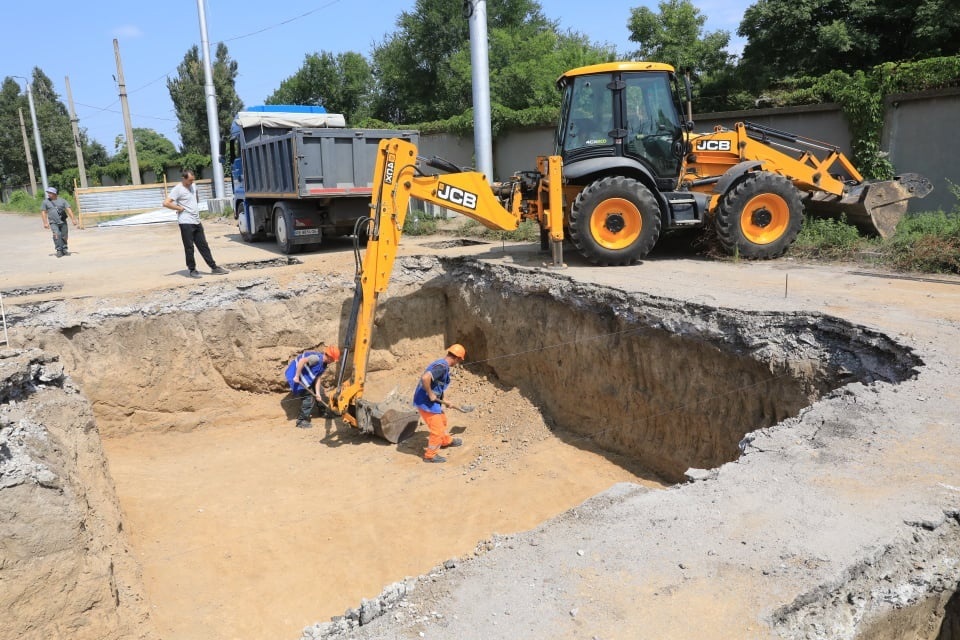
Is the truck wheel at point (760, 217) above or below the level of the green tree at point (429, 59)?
below

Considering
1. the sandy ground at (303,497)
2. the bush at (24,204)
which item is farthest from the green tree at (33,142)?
the sandy ground at (303,497)

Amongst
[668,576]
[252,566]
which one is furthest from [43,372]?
[668,576]

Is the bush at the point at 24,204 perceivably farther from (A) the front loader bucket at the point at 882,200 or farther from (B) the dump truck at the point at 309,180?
(A) the front loader bucket at the point at 882,200

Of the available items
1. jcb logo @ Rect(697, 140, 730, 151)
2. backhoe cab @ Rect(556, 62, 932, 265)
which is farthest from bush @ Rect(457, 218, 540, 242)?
jcb logo @ Rect(697, 140, 730, 151)

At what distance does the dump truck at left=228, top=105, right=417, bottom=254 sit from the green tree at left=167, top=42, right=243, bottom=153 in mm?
31406

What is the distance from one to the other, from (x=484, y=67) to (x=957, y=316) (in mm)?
9424

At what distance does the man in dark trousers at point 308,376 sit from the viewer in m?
8.84

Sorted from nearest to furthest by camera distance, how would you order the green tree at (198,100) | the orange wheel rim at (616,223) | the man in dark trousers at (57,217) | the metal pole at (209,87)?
1. the orange wheel rim at (616,223)
2. the man in dark trousers at (57,217)
3. the metal pole at (209,87)
4. the green tree at (198,100)

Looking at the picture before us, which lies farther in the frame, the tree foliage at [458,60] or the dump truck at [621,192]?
the tree foliage at [458,60]

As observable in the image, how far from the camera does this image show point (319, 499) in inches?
283

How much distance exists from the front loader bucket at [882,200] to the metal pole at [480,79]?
19.7 ft

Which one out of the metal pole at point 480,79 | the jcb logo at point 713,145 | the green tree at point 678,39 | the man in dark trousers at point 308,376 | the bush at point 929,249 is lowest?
the man in dark trousers at point 308,376

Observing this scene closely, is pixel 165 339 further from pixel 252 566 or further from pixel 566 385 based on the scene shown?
pixel 566 385

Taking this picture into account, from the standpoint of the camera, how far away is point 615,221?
908cm
